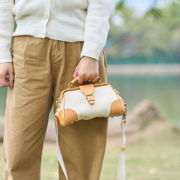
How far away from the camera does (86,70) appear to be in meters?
0.98

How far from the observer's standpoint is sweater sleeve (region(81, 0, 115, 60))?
98 cm

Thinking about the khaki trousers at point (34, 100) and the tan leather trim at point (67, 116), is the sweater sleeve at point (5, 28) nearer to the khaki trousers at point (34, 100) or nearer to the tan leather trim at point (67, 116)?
the khaki trousers at point (34, 100)

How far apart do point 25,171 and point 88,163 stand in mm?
242

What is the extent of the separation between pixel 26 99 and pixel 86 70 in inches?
9.3

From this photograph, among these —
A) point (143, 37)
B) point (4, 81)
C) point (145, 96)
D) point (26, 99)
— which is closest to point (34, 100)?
point (26, 99)

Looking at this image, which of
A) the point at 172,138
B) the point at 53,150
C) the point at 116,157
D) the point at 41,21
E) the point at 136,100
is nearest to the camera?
the point at 41,21

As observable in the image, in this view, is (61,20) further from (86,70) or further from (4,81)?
(4,81)

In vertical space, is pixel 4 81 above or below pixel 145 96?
above

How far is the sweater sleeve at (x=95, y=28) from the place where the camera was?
98 centimetres

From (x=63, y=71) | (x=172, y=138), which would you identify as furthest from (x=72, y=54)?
(x=172, y=138)

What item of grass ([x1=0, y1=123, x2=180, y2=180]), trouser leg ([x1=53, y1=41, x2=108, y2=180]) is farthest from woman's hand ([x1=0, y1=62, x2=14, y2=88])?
grass ([x1=0, y1=123, x2=180, y2=180])

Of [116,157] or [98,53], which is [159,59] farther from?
[98,53]

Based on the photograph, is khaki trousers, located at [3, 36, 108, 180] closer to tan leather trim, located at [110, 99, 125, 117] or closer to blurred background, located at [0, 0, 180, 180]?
tan leather trim, located at [110, 99, 125, 117]

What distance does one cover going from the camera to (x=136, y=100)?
26.5 ft
